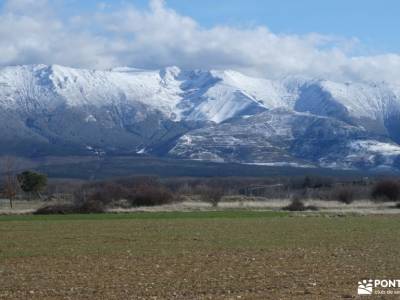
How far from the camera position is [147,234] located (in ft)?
160

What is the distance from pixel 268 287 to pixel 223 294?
1.75 meters

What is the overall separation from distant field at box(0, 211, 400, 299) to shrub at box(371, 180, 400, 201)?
72.2 m

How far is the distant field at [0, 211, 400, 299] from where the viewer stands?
81.8 ft

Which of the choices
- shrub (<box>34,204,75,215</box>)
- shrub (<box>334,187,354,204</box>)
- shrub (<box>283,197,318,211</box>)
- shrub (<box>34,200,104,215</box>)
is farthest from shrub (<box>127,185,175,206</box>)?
shrub (<box>334,187,354,204</box>)

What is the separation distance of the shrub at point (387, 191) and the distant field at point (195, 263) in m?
72.2

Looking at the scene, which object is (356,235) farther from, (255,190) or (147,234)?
(255,190)

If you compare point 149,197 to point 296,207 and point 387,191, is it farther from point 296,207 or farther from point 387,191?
point 387,191

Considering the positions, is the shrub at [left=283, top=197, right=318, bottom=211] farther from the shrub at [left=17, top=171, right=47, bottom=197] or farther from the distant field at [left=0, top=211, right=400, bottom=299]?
the distant field at [left=0, top=211, right=400, bottom=299]

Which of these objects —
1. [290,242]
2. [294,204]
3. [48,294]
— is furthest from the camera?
[294,204]

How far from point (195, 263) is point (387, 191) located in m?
96.8

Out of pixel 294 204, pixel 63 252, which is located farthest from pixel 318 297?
pixel 294 204

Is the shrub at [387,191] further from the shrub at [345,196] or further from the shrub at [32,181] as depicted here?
the shrub at [32,181]

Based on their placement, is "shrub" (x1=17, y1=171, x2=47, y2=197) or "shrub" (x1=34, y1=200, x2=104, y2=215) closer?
"shrub" (x1=34, y1=200, x2=104, y2=215)

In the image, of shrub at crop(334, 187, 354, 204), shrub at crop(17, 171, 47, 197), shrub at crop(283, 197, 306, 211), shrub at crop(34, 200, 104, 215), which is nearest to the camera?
shrub at crop(34, 200, 104, 215)
